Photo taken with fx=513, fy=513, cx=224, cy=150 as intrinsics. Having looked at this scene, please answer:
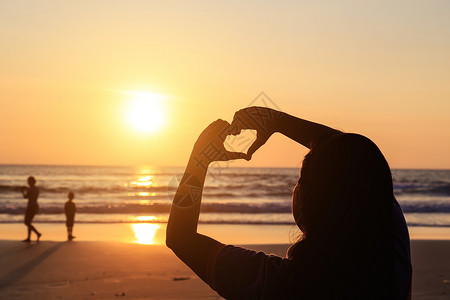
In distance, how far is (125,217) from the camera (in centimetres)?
2250

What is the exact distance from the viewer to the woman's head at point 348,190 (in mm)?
863

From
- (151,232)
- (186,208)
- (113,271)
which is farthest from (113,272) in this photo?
(186,208)

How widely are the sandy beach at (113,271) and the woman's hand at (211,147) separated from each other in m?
7.16

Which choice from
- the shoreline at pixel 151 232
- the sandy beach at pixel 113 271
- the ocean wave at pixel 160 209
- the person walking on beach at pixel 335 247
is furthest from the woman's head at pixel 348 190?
the ocean wave at pixel 160 209

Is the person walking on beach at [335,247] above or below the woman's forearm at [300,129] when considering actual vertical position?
below

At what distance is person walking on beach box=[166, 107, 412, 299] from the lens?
86cm

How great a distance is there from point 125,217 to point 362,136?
22285mm

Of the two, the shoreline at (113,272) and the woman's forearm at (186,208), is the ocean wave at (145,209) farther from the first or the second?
the woman's forearm at (186,208)

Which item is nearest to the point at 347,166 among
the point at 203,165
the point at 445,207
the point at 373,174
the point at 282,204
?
the point at 373,174

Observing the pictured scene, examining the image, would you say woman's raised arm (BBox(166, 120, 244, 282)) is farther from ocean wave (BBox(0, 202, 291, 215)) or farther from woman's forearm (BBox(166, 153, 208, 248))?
ocean wave (BBox(0, 202, 291, 215))

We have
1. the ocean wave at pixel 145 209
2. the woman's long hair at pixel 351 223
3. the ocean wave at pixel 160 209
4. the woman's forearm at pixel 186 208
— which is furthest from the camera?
the ocean wave at pixel 160 209

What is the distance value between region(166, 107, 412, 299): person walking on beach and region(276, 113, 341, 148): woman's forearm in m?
0.09

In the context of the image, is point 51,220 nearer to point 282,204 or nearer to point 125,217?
point 125,217

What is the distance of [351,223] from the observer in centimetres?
86
